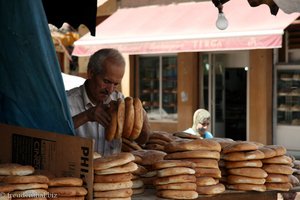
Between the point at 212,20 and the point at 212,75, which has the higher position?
the point at 212,20

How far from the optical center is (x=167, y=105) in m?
15.1

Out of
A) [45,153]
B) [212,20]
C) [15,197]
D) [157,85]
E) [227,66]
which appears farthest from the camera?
[157,85]

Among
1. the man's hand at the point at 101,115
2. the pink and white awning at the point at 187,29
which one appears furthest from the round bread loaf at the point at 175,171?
the pink and white awning at the point at 187,29

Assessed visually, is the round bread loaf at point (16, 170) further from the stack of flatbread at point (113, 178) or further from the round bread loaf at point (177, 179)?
the round bread loaf at point (177, 179)

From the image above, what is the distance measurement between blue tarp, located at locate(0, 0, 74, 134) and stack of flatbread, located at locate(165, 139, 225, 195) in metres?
0.72

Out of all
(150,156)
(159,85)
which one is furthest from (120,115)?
(159,85)

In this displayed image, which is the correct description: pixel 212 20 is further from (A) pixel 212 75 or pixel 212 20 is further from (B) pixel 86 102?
(B) pixel 86 102

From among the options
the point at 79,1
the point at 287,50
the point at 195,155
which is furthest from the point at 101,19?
the point at 195,155

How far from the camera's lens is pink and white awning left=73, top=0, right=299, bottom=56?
37.3ft

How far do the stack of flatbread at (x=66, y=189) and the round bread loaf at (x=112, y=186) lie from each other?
10cm

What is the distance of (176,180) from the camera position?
10.4 ft

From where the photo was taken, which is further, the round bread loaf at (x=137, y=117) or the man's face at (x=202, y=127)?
the man's face at (x=202, y=127)

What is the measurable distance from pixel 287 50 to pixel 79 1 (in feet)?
28.5

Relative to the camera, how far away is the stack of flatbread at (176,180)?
3.16 meters
